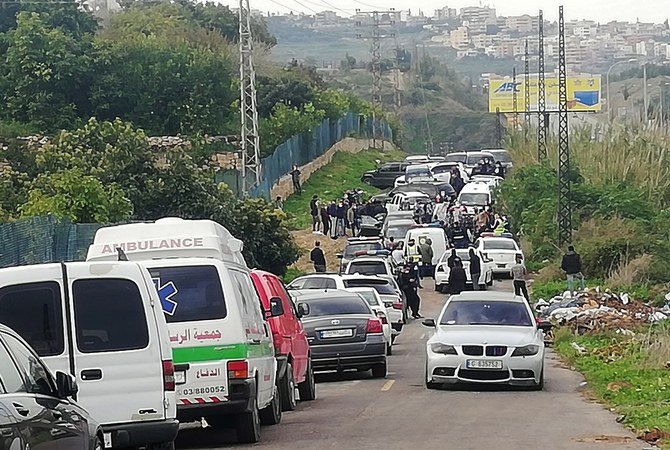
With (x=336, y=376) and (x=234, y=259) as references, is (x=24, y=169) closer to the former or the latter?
(x=336, y=376)

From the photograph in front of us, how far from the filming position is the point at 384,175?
77812 mm

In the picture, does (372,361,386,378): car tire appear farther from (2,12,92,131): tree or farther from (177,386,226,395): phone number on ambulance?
(2,12,92,131): tree

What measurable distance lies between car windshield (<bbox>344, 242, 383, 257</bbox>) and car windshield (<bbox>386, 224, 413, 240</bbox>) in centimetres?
576

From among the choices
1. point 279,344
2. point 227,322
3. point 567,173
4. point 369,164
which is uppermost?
point 227,322

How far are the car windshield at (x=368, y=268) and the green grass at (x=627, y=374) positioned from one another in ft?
32.4

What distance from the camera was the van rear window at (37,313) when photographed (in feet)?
40.8

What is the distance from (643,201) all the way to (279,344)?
36753mm

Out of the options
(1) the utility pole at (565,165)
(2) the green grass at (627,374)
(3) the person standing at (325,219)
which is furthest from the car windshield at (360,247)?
(2) the green grass at (627,374)

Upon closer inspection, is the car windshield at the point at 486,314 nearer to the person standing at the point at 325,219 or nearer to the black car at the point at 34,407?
the black car at the point at 34,407

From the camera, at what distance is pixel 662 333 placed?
2775 cm

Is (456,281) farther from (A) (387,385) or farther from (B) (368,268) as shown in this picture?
(A) (387,385)

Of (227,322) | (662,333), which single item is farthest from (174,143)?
(227,322)

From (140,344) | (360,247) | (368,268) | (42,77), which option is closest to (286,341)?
(140,344)

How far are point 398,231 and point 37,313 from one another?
4229cm
